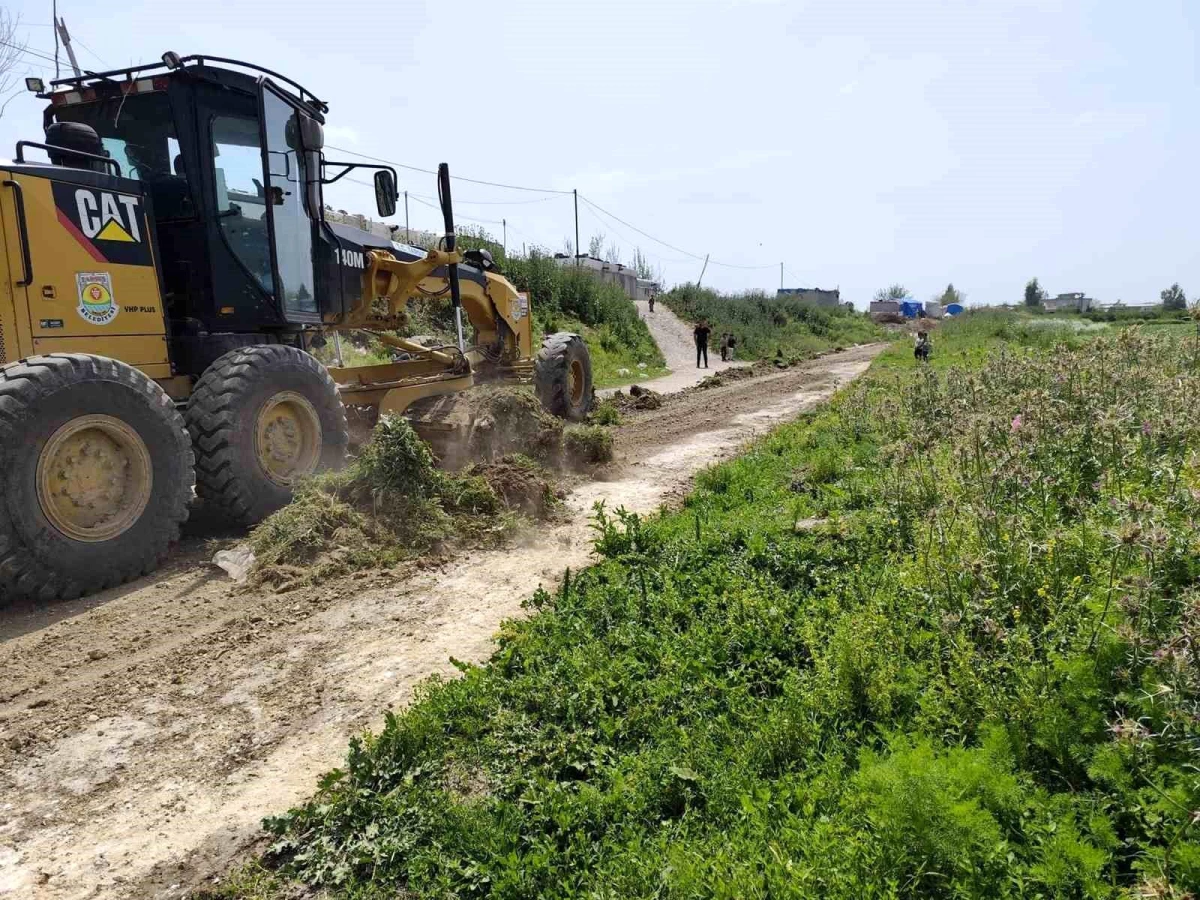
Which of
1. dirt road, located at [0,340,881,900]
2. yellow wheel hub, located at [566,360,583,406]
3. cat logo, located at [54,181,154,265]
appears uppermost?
cat logo, located at [54,181,154,265]

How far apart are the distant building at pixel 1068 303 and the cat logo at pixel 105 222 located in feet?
259

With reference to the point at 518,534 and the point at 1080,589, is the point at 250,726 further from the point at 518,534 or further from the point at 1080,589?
the point at 1080,589

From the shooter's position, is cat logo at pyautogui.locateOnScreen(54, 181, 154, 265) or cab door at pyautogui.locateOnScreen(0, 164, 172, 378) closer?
cab door at pyautogui.locateOnScreen(0, 164, 172, 378)

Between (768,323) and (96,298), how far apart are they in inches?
1659

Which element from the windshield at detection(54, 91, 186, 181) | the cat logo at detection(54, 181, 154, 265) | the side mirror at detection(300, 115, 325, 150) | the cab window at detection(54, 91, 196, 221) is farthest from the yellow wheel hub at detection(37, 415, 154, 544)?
the side mirror at detection(300, 115, 325, 150)

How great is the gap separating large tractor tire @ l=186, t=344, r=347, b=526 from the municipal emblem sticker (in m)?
0.84

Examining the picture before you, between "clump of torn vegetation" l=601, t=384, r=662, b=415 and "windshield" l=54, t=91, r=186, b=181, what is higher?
"windshield" l=54, t=91, r=186, b=181

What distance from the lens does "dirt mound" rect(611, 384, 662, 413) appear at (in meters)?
15.0

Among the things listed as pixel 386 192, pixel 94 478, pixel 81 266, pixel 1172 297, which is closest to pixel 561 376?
pixel 386 192

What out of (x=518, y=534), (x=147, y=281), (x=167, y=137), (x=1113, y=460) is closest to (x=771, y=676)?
(x=1113, y=460)

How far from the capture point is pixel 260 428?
6.64 meters

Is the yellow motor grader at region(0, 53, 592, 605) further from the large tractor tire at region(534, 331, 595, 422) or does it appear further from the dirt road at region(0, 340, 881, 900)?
the large tractor tire at region(534, 331, 595, 422)

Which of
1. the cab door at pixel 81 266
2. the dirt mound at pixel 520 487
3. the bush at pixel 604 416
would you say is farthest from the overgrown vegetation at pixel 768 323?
the cab door at pixel 81 266

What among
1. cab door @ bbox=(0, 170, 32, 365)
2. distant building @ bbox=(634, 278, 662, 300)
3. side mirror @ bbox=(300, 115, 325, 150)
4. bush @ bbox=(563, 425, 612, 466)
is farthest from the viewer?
distant building @ bbox=(634, 278, 662, 300)
